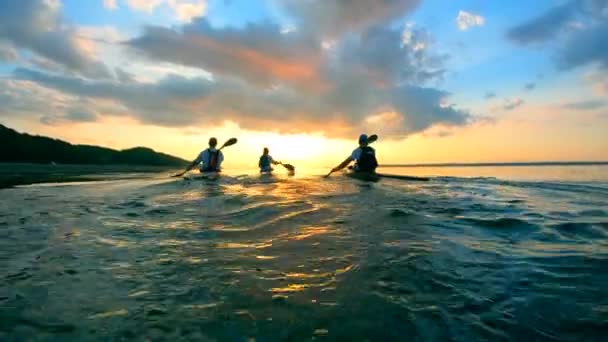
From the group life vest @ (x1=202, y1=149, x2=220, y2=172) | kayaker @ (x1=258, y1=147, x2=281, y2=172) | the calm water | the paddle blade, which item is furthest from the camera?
kayaker @ (x1=258, y1=147, x2=281, y2=172)

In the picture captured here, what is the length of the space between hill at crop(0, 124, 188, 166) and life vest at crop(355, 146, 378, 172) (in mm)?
59056

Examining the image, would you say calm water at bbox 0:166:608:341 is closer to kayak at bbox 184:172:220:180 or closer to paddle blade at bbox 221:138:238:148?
kayak at bbox 184:172:220:180

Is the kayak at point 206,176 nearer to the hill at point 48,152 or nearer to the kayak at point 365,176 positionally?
the kayak at point 365,176

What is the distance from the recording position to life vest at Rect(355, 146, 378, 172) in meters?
16.3

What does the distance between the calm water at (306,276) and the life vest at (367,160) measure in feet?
29.5

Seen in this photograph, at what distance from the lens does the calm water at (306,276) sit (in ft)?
8.40

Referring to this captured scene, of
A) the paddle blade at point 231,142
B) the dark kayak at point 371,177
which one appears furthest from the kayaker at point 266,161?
the dark kayak at point 371,177

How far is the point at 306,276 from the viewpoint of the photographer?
3686 mm

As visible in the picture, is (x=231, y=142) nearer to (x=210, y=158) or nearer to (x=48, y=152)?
(x=210, y=158)

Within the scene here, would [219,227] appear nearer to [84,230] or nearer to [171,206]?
[84,230]

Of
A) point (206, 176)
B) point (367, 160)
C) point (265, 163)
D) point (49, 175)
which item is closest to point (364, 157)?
point (367, 160)

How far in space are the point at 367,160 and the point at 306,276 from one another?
1320 cm

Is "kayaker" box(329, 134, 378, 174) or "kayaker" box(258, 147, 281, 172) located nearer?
"kayaker" box(329, 134, 378, 174)

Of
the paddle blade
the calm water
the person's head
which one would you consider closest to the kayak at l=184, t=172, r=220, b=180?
the paddle blade
